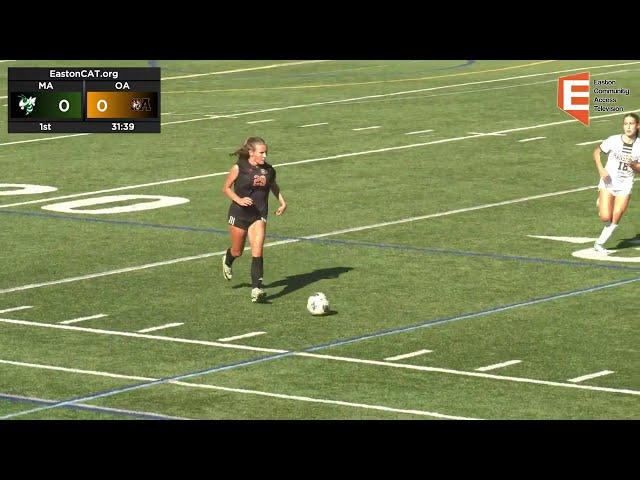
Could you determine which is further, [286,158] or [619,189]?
[286,158]

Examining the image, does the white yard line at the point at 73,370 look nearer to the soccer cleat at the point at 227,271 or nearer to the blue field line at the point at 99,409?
the blue field line at the point at 99,409

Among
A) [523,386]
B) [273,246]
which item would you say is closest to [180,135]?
[273,246]

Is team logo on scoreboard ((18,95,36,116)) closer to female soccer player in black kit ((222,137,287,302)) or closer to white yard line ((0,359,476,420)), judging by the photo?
female soccer player in black kit ((222,137,287,302))

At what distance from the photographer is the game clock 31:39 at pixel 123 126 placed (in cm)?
3653

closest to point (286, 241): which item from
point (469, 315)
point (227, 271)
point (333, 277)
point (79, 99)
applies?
point (333, 277)

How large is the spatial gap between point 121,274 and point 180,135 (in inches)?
672

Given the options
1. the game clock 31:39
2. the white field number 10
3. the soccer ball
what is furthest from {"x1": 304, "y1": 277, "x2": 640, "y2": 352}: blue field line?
the game clock 31:39

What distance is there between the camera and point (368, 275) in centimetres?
2419

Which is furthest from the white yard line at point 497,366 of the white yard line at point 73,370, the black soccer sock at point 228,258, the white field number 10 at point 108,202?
the white field number 10 at point 108,202

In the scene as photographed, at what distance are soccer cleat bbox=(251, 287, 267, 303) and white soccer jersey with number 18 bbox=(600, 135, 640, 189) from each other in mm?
6100

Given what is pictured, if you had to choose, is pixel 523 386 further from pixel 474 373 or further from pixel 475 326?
pixel 475 326

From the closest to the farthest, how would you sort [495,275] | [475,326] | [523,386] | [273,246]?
[523,386] → [475,326] → [495,275] → [273,246]

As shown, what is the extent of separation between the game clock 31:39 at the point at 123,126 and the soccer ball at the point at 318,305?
613 inches

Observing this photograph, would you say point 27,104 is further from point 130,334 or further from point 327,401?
point 327,401
